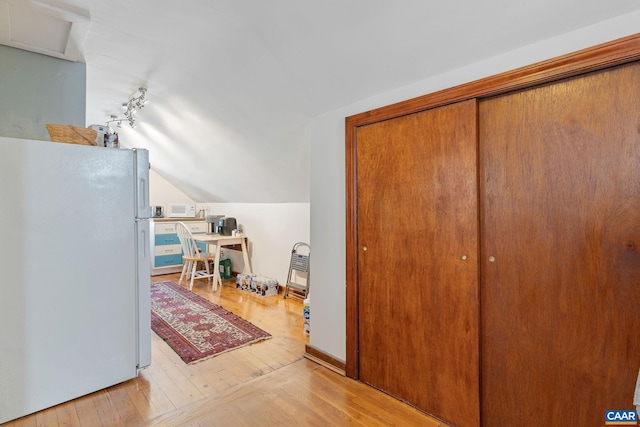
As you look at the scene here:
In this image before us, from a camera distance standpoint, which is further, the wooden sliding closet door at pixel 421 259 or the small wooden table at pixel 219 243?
the small wooden table at pixel 219 243

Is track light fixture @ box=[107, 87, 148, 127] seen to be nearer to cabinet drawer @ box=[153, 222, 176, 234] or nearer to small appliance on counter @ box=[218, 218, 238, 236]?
small appliance on counter @ box=[218, 218, 238, 236]

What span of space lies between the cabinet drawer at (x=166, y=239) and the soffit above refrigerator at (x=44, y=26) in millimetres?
3325

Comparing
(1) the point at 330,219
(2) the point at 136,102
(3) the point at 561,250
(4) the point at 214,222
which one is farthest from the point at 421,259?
(4) the point at 214,222

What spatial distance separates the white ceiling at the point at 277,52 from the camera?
1.46 m

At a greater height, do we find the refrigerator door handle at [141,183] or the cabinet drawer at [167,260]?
the refrigerator door handle at [141,183]

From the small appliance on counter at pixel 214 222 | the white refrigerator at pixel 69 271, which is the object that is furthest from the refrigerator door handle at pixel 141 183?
the small appliance on counter at pixel 214 222

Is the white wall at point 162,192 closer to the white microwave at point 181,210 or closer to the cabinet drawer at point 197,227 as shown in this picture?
the white microwave at point 181,210

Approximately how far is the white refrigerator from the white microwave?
368cm

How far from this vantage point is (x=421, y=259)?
1.83 metres

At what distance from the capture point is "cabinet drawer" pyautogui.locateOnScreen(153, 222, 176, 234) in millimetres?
5328

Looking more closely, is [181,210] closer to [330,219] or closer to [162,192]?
[162,192]

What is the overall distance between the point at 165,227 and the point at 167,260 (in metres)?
0.56

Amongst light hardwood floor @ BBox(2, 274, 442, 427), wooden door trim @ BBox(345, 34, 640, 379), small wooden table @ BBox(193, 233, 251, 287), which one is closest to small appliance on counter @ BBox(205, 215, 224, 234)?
small wooden table @ BBox(193, 233, 251, 287)

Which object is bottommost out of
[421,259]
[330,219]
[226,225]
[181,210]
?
[421,259]
